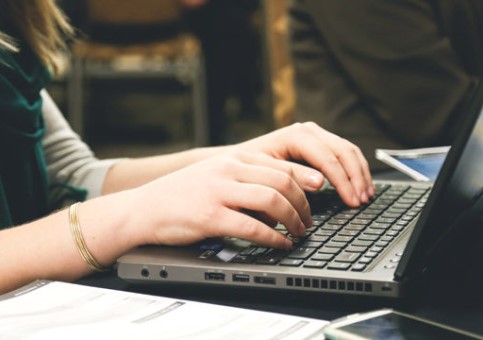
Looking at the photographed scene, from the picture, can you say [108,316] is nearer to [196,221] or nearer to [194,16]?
[196,221]

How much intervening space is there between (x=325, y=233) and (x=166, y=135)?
13.5 feet

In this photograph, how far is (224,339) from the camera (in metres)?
0.54

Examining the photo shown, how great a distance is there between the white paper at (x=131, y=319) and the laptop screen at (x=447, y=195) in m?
0.09

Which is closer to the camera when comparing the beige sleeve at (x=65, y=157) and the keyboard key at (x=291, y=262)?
the keyboard key at (x=291, y=262)

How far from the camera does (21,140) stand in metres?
1.00

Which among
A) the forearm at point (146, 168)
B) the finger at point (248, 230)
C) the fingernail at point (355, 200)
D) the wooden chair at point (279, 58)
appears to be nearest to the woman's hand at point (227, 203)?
the finger at point (248, 230)

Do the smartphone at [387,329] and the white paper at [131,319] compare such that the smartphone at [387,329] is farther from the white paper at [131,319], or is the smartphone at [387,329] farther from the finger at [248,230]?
the finger at [248,230]

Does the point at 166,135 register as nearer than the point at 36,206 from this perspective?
No

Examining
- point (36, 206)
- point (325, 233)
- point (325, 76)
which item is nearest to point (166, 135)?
point (325, 76)

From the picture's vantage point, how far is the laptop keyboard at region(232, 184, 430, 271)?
0.64m

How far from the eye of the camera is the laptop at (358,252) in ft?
1.95

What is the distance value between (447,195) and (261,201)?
15cm

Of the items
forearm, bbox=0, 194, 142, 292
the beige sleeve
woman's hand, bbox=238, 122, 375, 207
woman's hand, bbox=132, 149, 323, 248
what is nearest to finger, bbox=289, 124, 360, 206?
woman's hand, bbox=238, 122, 375, 207

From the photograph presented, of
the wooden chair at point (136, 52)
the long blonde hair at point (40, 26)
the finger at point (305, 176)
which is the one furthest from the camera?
the wooden chair at point (136, 52)
